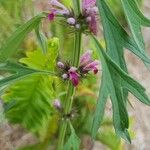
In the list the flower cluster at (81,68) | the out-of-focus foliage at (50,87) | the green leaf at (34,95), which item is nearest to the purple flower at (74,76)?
the flower cluster at (81,68)

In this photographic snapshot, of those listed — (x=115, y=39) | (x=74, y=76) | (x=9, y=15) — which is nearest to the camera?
(x=115, y=39)

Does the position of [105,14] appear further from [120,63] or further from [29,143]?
[29,143]

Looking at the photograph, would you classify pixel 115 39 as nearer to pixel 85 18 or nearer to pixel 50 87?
pixel 85 18

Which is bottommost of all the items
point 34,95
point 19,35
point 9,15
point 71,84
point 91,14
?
→ point 34,95

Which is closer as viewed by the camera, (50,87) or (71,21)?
(71,21)

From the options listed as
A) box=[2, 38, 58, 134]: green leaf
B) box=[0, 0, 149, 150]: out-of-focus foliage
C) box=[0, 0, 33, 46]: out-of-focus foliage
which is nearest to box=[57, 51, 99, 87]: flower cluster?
box=[0, 0, 149, 150]: out-of-focus foliage

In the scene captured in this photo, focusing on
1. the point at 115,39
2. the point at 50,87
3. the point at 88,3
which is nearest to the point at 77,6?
the point at 88,3

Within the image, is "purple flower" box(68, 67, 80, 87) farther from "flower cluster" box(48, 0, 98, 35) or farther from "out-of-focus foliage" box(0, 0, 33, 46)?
"out-of-focus foliage" box(0, 0, 33, 46)
